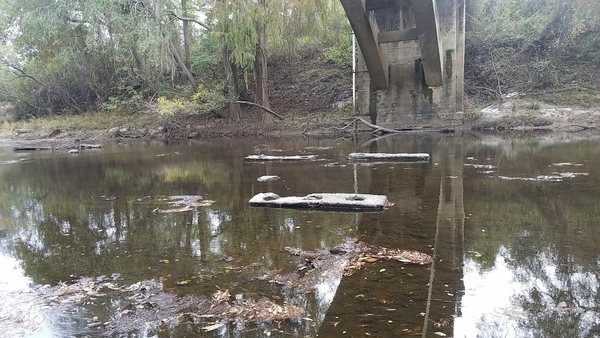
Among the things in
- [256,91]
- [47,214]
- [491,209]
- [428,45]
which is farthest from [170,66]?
[491,209]

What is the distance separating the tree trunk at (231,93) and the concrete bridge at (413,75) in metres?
6.91

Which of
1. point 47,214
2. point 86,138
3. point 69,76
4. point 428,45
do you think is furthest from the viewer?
point 69,76

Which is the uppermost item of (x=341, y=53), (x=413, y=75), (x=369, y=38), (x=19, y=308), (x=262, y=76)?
(x=341, y=53)

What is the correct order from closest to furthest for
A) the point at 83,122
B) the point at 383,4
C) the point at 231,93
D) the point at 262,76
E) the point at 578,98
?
the point at 383,4
the point at 578,98
the point at 262,76
the point at 231,93
the point at 83,122

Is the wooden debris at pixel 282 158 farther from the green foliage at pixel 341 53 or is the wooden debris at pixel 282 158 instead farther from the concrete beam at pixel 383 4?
the green foliage at pixel 341 53

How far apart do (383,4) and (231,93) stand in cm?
1156

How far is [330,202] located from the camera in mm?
5039

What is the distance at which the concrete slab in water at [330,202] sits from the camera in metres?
4.92

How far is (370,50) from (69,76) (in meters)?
23.1

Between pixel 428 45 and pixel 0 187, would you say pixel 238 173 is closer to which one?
pixel 0 187

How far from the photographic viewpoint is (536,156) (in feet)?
27.8

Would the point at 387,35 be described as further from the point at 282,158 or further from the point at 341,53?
the point at 341,53

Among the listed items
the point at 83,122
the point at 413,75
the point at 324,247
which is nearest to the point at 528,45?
the point at 413,75

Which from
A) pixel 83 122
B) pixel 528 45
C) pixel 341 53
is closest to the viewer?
pixel 528 45
